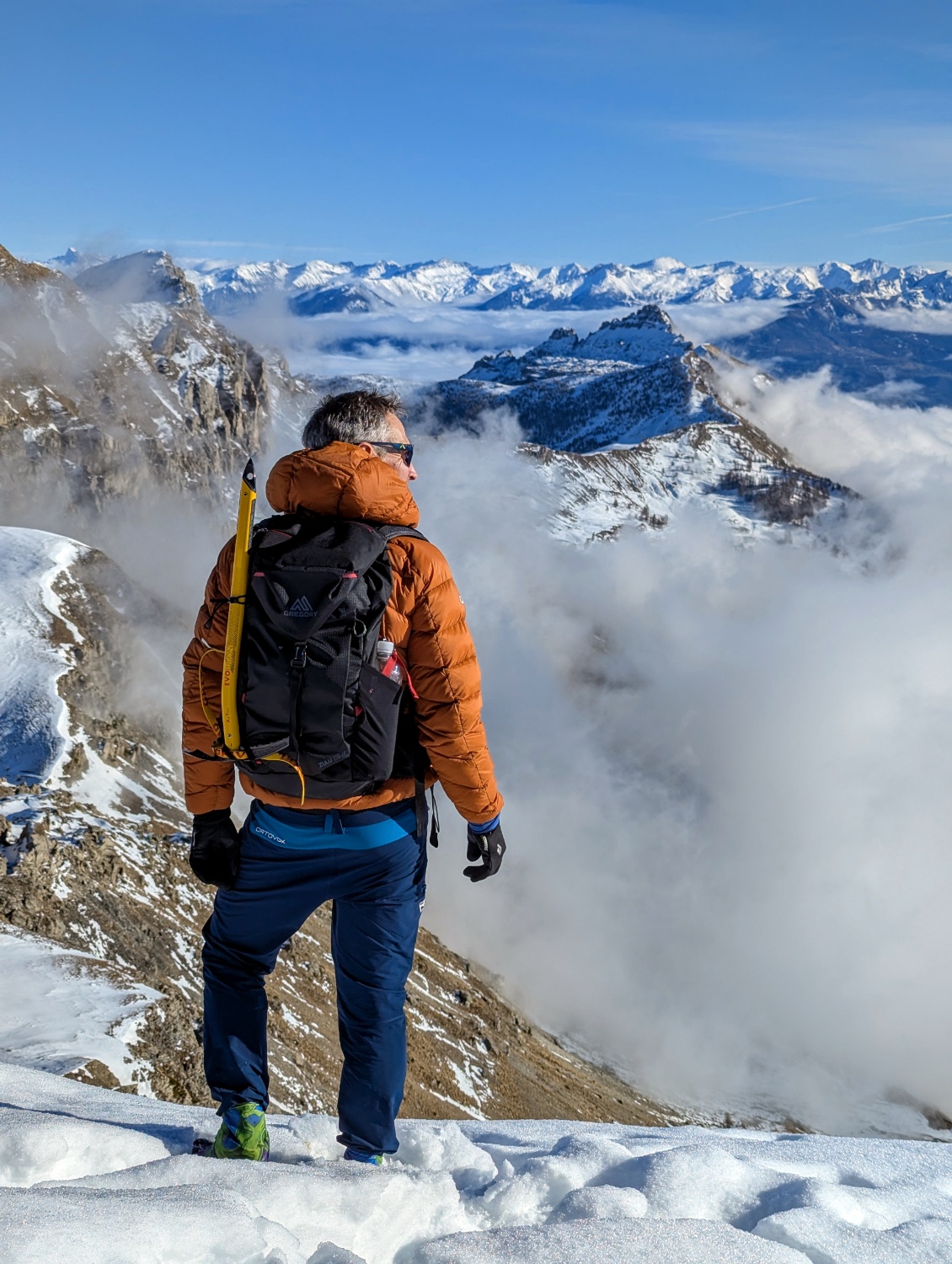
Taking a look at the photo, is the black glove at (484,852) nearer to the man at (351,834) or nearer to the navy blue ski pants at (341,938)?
the man at (351,834)

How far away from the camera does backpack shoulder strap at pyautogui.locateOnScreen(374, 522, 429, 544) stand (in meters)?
5.83

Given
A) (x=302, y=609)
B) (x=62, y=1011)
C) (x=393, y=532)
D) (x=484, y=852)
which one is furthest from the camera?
(x=62, y=1011)

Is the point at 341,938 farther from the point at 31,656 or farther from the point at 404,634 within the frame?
the point at 31,656

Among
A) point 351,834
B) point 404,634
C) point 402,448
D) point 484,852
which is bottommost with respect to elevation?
point 484,852

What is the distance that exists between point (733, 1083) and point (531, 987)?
42.3 meters

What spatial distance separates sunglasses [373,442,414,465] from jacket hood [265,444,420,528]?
345 millimetres

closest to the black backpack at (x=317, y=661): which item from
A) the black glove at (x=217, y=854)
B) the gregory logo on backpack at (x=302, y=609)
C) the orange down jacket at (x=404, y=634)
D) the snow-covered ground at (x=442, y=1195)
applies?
the gregory logo on backpack at (x=302, y=609)

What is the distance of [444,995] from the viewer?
193 feet

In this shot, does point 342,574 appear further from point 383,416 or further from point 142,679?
point 142,679

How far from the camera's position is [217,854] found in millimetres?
6348

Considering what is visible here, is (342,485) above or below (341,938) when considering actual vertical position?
above

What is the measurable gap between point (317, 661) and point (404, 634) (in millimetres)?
597

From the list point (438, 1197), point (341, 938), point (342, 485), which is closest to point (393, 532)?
point (342, 485)

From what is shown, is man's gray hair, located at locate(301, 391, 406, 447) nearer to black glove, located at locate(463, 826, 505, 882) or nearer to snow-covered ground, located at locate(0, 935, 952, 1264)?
black glove, located at locate(463, 826, 505, 882)
